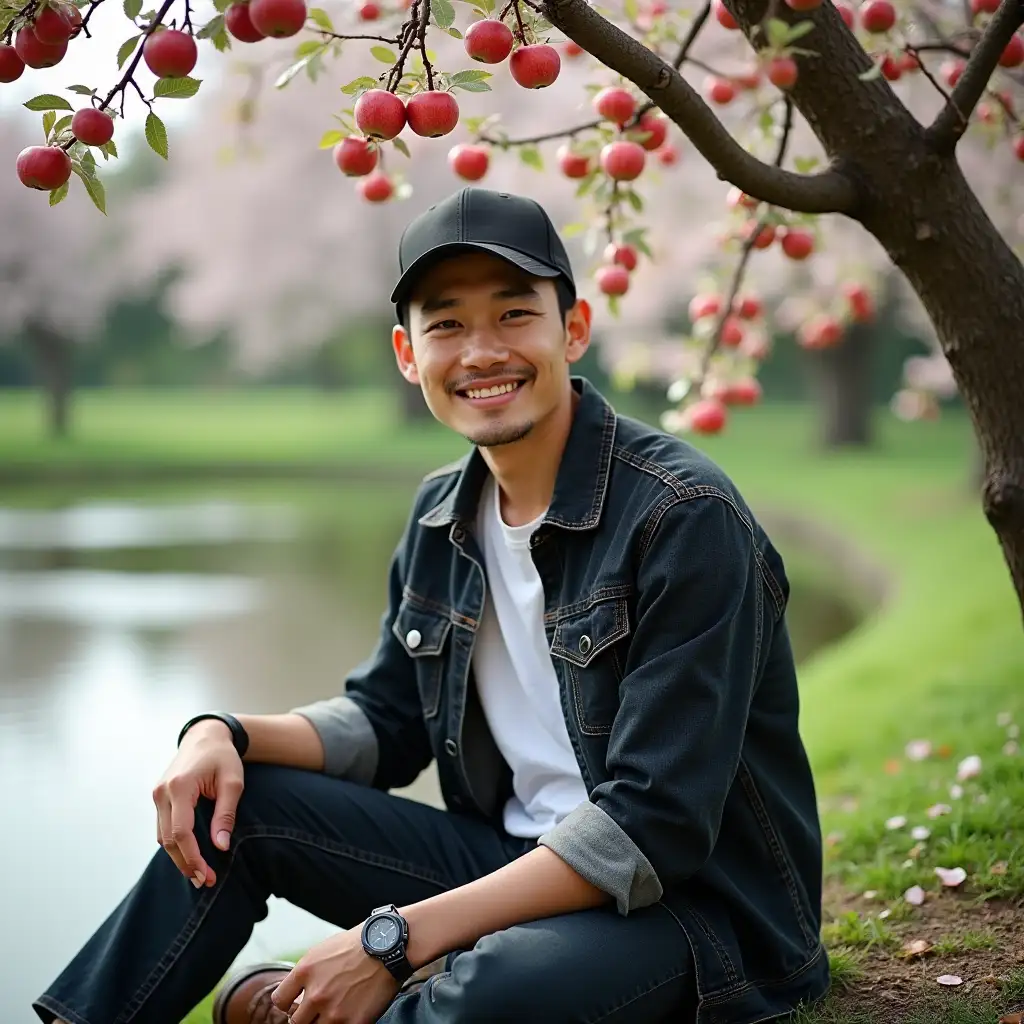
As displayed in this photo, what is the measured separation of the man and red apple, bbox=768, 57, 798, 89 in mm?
Result: 423

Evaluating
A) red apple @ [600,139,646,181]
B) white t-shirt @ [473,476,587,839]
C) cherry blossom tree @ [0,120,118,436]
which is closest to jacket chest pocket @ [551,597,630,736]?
white t-shirt @ [473,476,587,839]

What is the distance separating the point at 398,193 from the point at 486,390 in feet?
2.83

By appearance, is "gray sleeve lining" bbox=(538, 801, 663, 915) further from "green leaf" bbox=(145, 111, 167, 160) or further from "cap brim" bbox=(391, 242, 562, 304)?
"green leaf" bbox=(145, 111, 167, 160)

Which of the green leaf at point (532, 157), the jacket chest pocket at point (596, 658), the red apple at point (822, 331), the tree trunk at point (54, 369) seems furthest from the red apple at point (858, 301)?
the tree trunk at point (54, 369)

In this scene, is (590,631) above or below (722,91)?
below

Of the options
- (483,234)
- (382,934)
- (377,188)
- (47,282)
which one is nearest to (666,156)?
(377,188)

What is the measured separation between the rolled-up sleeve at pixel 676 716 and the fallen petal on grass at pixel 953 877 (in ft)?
3.23

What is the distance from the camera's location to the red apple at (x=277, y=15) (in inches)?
55.9

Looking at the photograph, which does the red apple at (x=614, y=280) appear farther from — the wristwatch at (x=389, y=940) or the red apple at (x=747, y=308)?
the wristwatch at (x=389, y=940)

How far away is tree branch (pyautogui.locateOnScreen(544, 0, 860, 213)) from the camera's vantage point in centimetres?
184

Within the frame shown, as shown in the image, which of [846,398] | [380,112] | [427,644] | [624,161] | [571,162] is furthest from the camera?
[846,398]

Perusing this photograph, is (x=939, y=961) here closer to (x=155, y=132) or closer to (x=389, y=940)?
(x=389, y=940)

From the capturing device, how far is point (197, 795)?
203 centimetres

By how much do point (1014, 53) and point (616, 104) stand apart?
2.48ft
